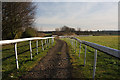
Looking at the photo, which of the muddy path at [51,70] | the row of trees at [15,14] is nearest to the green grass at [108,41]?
the muddy path at [51,70]

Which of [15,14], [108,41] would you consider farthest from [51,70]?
[108,41]

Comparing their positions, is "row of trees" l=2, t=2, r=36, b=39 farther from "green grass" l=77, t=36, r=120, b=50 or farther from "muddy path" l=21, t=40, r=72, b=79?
"green grass" l=77, t=36, r=120, b=50

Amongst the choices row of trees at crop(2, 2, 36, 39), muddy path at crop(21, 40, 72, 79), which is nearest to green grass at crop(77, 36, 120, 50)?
muddy path at crop(21, 40, 72, 79)

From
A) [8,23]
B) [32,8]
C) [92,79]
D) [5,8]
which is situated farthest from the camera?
[32,8]

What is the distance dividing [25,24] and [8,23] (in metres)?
2.89

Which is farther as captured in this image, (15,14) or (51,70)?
(15,14)

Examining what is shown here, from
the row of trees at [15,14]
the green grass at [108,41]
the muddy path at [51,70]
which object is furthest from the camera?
the green grass at [108,41]

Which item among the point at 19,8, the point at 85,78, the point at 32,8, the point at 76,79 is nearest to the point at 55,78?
the point at 76,79

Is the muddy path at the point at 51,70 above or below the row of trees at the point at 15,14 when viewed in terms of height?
below

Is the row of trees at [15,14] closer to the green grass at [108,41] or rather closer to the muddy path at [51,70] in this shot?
the muddy path at [51,70]

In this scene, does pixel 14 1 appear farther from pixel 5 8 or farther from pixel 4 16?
pixel 4 16

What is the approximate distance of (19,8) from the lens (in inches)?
503

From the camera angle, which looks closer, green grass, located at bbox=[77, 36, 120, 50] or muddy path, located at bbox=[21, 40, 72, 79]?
muddy path, located at bbox=[21, 40, 72, 79]

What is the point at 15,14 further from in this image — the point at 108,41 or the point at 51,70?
the point at 108,41
